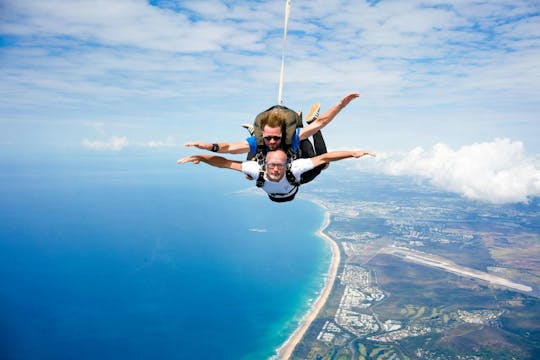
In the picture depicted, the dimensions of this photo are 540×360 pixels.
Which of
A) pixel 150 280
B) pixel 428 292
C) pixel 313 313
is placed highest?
pixel 150 280

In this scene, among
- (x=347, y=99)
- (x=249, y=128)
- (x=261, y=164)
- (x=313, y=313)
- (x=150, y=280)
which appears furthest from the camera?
(x=150, y=280)

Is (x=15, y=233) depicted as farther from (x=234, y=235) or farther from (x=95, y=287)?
(x=234, y=235)

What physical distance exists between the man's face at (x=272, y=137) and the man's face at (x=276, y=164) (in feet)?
0.40

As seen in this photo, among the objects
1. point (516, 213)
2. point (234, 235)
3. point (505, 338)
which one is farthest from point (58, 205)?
point (516, 213)

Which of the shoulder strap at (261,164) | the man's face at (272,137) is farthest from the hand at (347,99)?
the shoulder strap at (261,164)

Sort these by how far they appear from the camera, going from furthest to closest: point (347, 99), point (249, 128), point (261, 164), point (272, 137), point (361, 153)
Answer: point (249, 128)
point (261, 164)
point (347, 99)
point (272, 137)
point (361, 153)

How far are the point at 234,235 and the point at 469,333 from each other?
49.0 meters

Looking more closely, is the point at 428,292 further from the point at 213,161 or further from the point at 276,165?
the point at 213,161

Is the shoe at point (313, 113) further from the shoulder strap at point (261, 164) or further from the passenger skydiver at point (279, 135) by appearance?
the shoulder strap at point (261, 164)

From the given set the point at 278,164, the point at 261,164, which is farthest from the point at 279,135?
the point at 261,164

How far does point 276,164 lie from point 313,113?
1.42 metres

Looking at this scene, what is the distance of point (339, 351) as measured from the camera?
107 feet

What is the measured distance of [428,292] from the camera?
48781 mm

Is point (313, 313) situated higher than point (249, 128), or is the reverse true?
point (249, 128)
